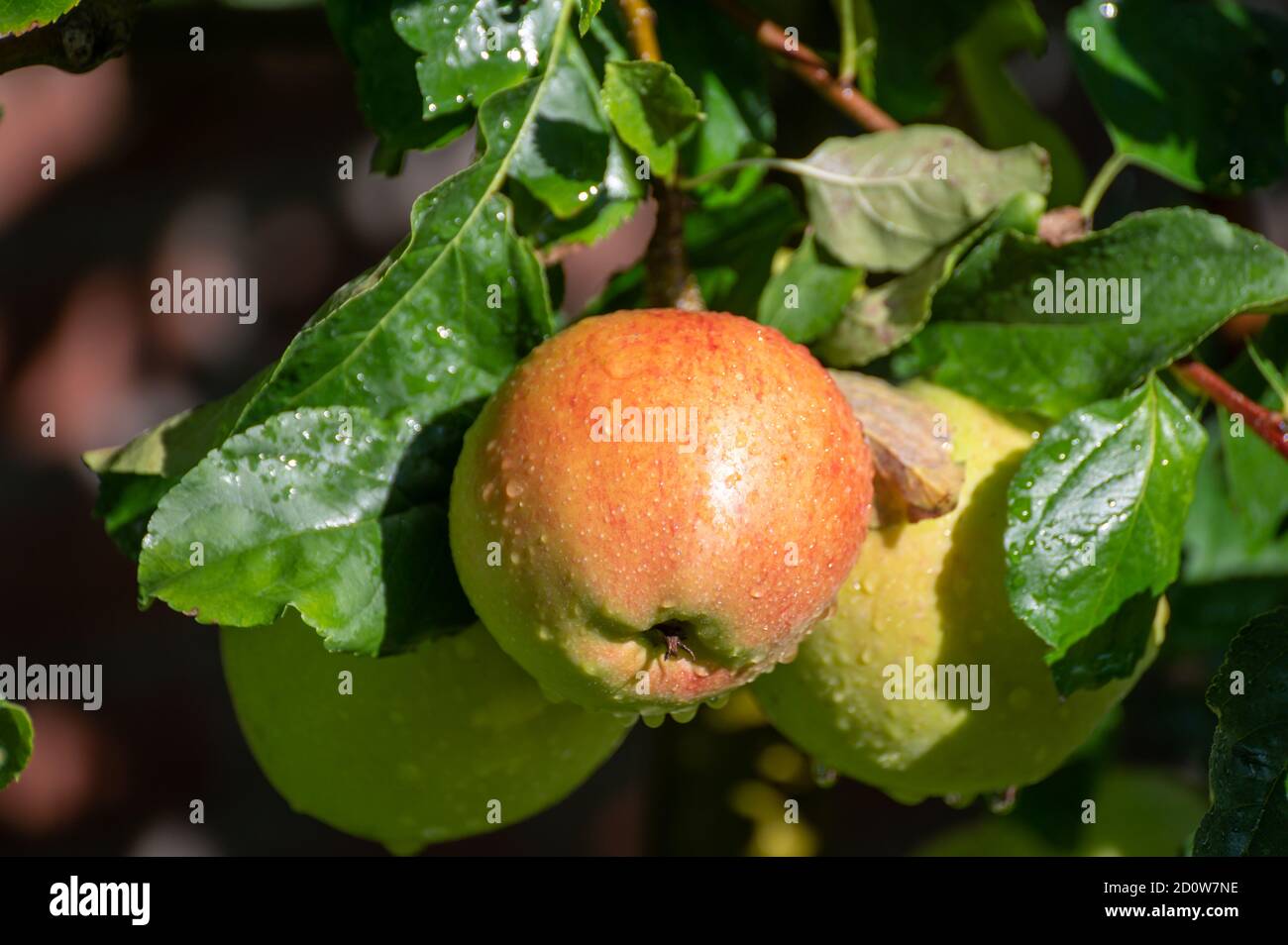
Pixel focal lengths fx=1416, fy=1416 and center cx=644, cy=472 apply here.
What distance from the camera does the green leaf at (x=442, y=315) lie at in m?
0.62

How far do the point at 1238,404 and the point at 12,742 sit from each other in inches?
24.3

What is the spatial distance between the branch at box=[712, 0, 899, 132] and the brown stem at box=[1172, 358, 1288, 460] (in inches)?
8.4

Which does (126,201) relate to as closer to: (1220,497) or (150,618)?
(150,618)

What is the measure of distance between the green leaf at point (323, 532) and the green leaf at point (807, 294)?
20 cm

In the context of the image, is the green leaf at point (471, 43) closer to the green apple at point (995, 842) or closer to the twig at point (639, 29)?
the twig at point (639, 29)

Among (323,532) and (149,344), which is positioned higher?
(149,344)

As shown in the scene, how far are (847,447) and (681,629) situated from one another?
0.10 meters

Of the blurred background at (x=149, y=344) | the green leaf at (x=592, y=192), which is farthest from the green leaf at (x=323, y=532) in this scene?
the blurred background at (x=149, y=344)

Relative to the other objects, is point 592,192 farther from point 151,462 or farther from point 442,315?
point 151,462

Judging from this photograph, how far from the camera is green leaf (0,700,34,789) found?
610 mm

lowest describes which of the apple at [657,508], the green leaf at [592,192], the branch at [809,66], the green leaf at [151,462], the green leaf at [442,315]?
the apple at [657,508]

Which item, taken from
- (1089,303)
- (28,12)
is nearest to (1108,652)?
(1089,303)

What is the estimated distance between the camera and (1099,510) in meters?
0.69

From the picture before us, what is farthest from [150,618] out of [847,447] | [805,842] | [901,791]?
[847,447]
